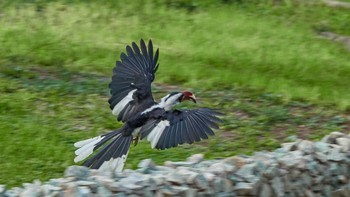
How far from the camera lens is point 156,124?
618cm

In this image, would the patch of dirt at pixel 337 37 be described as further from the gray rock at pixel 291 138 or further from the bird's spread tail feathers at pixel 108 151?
the bird's spread tail feathers at pixel 108 151

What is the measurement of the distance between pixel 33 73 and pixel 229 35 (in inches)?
125

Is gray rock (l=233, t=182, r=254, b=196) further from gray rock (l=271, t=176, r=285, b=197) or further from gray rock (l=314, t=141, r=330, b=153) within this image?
gray rock (l=314, t=141, r=330, b=153)

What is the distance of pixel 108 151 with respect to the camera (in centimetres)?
619

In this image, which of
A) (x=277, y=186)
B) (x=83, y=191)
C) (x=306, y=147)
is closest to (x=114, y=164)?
(x=83, y=191)

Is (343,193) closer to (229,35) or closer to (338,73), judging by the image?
(338,73)

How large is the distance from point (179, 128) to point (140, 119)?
0.35m

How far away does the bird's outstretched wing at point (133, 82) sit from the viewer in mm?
6551

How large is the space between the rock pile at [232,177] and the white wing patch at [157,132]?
0.17 m

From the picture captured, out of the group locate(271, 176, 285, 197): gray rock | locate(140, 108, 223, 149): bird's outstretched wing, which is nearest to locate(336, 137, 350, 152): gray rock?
locate(271, 176, 285, 197): gray rock

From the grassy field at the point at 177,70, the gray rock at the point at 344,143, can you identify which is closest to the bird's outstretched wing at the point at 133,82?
the grassy field at the point at 177,70

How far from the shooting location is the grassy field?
7805 millimetres

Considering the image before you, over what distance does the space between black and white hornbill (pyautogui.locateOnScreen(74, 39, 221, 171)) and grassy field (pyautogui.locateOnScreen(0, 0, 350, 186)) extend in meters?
0.75

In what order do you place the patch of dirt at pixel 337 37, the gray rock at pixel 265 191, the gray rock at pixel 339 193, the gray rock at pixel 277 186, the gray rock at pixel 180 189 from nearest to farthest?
the gray rock at pixel 180 189, the gray rock at pixel 265 191, the gray rock at pixel 277 186, the gray rock at pixel 339 193, the patch of dirt at pixel 337 37
